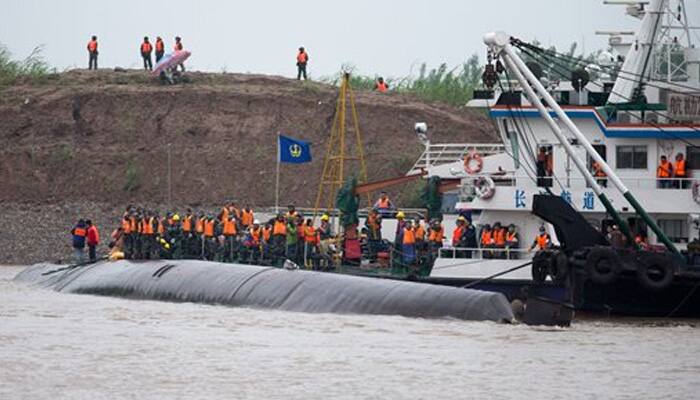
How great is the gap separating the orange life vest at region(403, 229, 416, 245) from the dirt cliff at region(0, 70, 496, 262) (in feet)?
81.5

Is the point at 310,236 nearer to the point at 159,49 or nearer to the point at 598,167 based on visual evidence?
the point at 598,167

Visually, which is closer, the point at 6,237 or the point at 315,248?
the point at 315,248

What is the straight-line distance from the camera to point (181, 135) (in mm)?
79750

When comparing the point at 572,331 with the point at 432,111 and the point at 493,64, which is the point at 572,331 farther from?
the point at 432,111

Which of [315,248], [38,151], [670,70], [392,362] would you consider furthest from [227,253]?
[38,151]

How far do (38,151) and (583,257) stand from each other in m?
40.9

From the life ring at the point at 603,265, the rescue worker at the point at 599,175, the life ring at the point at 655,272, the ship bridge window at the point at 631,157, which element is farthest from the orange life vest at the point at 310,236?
the life ring at the point at 655,272

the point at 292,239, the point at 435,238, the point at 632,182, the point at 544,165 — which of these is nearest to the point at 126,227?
the point at 292,239

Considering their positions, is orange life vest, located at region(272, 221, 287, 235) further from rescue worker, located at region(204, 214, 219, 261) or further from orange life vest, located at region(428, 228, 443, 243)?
orange life vest, located at region(428, 228, 443, 243)

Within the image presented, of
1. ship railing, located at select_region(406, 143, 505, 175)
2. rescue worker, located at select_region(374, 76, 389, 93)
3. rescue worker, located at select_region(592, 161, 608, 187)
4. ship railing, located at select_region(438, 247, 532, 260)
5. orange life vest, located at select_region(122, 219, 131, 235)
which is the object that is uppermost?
rescue worker, located at select_region(374, 76, 389, 93)

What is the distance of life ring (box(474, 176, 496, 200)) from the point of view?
46.5m

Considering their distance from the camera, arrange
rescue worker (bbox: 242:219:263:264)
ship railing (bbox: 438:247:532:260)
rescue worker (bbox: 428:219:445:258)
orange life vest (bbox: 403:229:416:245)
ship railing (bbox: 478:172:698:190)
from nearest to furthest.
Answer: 1. ship railing (bbox: 478:172:698:190)
2. ship railing (bbox: 438:247:532:260)
3. rescue worker (bbox: 428:219:445:258)
4. orange life vest (bbox: 403:229:416:245)
5. rescue worker (bbox: 242:219:263:264)

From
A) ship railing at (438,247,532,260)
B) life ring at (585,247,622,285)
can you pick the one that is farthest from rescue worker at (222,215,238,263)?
life ring at (585,247,622,285)

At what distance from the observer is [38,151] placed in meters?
78.4
